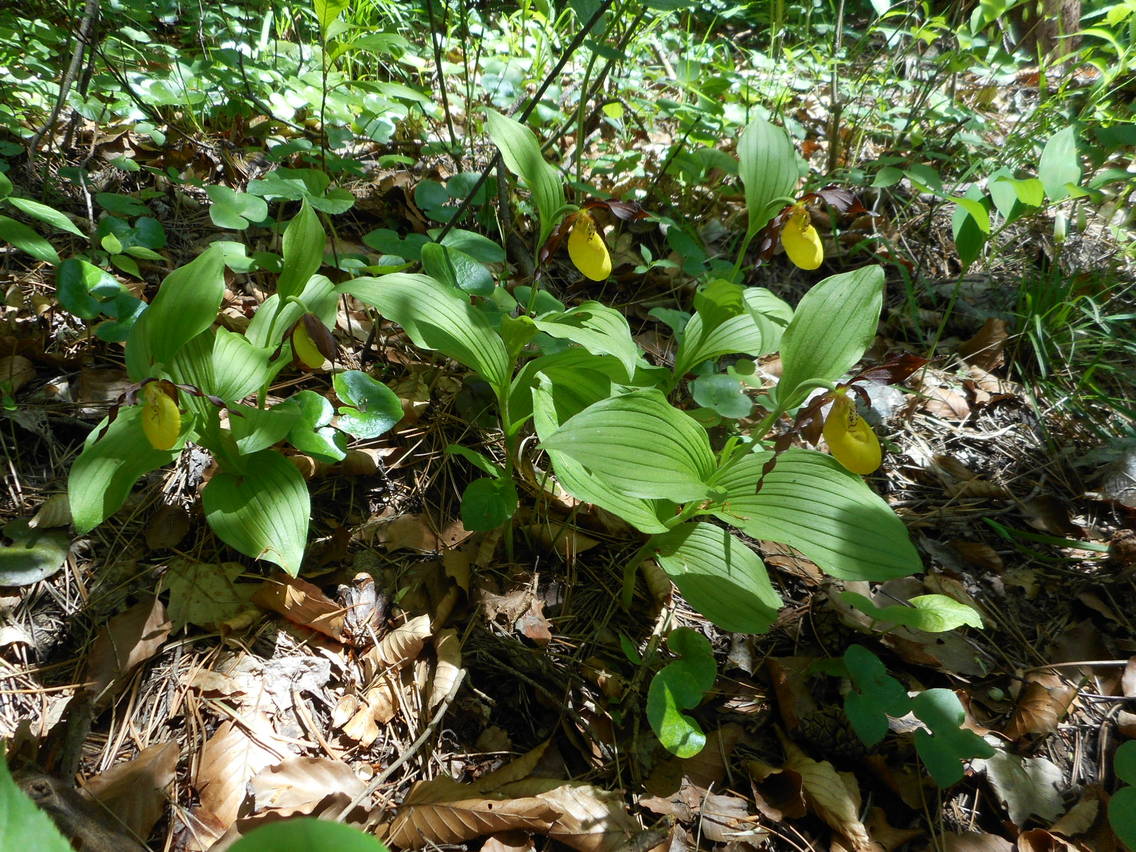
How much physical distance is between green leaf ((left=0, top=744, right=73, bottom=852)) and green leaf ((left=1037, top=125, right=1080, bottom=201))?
8.89 ft

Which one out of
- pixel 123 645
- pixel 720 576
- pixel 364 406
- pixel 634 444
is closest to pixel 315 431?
pixel 364 406

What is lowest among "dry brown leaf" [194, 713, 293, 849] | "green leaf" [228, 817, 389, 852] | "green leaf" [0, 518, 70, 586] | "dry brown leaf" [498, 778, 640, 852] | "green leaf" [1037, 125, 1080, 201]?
"dry brown leaf" [194, 713, 293, 849]

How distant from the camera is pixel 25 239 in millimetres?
1603

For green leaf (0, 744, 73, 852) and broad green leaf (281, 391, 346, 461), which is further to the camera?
broad green leaf (281, 391, 346, 461)

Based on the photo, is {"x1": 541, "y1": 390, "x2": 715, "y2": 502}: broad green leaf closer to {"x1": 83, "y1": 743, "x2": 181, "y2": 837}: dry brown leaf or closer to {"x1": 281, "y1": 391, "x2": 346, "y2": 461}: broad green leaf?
{"x1": 281, "y1": 391, "x2": 346, "y2": 461}: broad green leaf

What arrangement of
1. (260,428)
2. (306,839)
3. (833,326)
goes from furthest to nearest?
(260,428) < (833,326) < (306,839)

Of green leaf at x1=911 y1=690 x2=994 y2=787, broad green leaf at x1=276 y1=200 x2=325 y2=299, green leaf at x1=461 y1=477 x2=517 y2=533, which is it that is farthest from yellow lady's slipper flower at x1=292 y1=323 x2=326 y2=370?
green leaf at x1=911 y1=690 x2=994 y2=787

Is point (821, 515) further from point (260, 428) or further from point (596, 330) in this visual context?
point (260, 428)

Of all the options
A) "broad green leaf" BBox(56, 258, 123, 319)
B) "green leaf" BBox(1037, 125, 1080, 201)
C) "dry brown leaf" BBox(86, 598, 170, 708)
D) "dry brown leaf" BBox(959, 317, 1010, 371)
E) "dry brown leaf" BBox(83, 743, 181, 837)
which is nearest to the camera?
"dry brown leaf" BBox(83, 743, 181, 837)

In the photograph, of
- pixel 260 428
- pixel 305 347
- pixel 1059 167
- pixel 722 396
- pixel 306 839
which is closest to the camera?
pixel 306 839

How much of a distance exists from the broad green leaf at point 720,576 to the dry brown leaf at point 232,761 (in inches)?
35.7

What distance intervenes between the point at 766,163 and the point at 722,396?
2.27ft

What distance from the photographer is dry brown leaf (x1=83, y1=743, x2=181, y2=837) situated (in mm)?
1219

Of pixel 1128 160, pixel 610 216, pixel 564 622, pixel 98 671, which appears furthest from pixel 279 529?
pixel 1128 160
